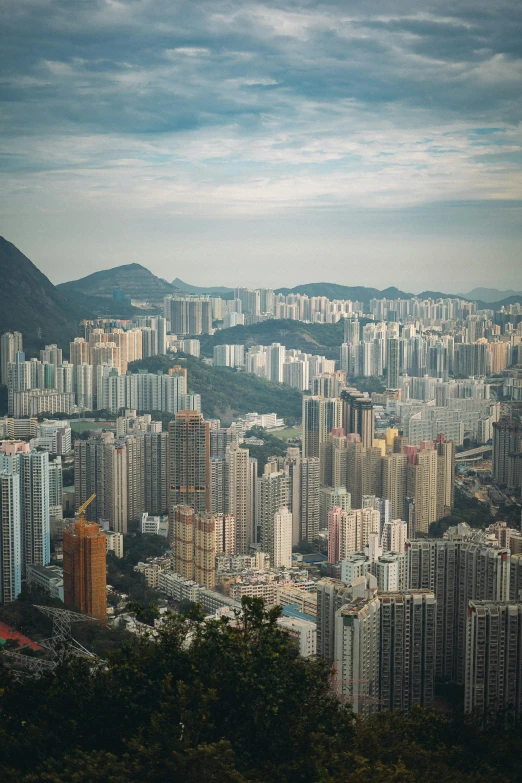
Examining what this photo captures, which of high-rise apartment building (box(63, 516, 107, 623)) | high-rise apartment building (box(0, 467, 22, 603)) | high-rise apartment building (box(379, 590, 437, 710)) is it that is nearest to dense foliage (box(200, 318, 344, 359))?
high-rise apartment building (box(0, 467, 22, 603))

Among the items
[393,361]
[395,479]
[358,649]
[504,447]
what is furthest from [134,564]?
[393,361]

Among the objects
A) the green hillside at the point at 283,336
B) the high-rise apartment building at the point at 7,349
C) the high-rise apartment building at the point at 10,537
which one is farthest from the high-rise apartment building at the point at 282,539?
the green hillside at the point at 283,336

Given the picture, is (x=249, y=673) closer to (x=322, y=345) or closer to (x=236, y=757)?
(x=236, y=757)

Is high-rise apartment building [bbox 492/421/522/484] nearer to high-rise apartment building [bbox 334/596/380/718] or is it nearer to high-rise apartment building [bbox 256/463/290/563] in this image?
high-rise apartment building [bbox 256/463/290/563]

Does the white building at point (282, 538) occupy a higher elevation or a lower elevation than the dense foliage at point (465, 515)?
lower

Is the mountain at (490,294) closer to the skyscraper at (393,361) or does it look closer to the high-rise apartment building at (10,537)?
the skyscraper at (393,361)

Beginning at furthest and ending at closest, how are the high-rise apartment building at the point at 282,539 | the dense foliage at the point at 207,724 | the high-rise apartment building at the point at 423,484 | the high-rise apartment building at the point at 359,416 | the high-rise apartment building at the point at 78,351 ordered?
the high-rise apartment building at the point at 78,351, the high-rise apartment building at the point at 359,416, the high-rise apartment building at the point at 423,484, the high-rise apartment building at the point at 282,539, the dense foliage at the point at 207,724

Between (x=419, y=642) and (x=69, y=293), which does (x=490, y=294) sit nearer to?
(x=419, y=642)
